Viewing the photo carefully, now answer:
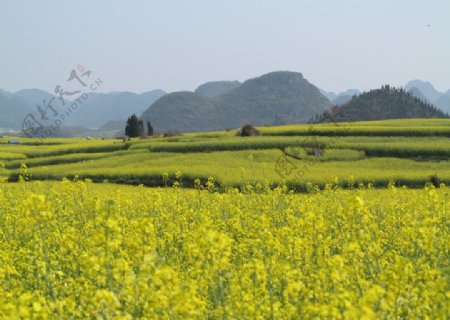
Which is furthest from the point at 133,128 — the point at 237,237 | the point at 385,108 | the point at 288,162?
the point at 237,237

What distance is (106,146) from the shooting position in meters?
58.3

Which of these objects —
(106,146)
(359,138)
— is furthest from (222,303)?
(106,146)

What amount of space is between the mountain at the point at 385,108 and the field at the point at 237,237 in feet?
387

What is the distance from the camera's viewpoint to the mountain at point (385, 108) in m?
160

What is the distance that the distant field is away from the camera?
3095cm

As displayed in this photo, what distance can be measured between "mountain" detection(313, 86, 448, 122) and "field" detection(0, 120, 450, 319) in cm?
11792

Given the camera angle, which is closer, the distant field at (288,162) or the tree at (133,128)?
the distant field at (288,162)

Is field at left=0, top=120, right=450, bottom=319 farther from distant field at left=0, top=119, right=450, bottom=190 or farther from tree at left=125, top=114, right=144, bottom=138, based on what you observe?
tree at left=125, top=114, right=144, bottom=138

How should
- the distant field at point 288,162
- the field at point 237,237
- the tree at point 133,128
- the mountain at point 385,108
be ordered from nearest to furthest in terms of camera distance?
the field at point 237,237 → the distant field at point 288,162 → the tree at point 133,128 → the mountain at point 385,108

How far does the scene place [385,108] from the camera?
16788 cm

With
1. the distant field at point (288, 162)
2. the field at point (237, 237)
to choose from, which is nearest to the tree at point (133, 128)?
the distant field at point (288, 162)

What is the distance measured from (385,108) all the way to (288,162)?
453 feet

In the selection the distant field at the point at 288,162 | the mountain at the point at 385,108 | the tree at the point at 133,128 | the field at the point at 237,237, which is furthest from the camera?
the mountain at the point at 385,108

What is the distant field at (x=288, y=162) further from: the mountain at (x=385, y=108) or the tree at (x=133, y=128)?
the mountain at (x=385, y=108)
